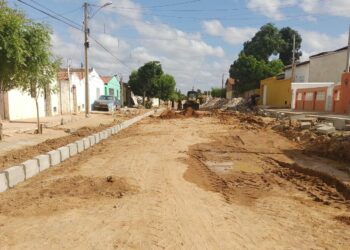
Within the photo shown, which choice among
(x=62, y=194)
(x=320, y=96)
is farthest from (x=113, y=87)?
(x=62, y=194)

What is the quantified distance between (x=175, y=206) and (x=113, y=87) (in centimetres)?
4660

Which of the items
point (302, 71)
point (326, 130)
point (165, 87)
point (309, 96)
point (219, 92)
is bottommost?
point (326, 130)

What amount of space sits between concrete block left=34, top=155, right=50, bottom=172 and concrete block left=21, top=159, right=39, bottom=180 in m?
0.15

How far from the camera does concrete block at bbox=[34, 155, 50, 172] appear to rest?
27.4 feet

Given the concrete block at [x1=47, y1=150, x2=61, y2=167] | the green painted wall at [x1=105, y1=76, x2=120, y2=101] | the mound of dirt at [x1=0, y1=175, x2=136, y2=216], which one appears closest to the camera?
the mound of dirt at [x1=0, y1=175, x2=136, y2=216]

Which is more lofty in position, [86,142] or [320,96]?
[320,96]

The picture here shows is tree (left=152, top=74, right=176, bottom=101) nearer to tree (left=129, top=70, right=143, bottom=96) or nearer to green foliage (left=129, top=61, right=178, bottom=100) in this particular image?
green foliage (left=129, top=61, right=178, bottom=100)

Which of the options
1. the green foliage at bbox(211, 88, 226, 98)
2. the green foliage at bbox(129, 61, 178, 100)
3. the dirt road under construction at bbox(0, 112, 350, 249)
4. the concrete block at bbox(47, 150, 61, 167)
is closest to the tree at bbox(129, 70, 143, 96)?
the green foliage at bbox(129, 61, 178, 100)

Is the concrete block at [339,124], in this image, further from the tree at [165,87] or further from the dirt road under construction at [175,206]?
the tree at [165,87]

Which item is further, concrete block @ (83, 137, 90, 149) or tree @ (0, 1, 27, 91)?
concrete block @ (83, 137, 90, 149)

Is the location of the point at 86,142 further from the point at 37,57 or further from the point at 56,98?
the point at 56,98

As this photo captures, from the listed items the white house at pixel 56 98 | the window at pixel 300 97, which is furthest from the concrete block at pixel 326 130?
the window at pixel 300 97

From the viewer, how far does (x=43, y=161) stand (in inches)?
336

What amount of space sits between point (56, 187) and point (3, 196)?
3.06 ft
